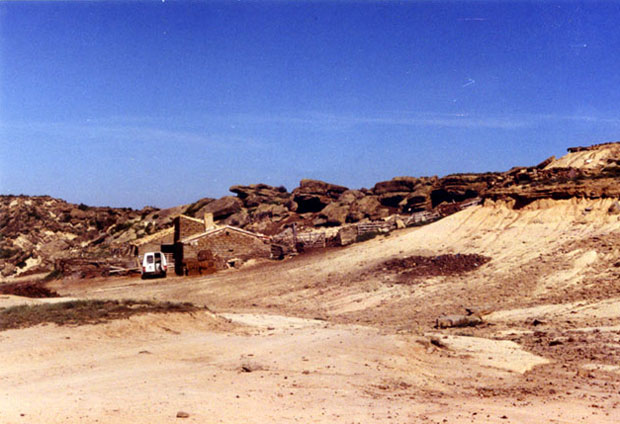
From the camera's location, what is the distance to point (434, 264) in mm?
21406

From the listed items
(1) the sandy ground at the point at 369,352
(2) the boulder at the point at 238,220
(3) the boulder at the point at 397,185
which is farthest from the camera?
(3) the boulder at the point at 397,185

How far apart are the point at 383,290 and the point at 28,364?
12.4 metres

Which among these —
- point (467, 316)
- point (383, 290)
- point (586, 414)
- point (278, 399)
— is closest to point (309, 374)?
point (278, 399)

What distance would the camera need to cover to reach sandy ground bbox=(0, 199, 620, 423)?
717 cm

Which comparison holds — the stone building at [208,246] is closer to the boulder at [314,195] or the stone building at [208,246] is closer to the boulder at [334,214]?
the boulder at [334,214]

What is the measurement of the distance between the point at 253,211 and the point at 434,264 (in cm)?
3263

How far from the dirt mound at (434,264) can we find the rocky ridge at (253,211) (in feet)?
22.2

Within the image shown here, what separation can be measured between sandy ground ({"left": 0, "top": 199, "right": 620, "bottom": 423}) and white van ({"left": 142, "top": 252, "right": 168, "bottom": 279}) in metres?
7.47

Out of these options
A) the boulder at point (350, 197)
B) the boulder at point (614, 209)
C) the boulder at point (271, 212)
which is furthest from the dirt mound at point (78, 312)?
the boulder at point (271, 212)

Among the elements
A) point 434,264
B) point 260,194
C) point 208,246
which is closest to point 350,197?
point 260,194

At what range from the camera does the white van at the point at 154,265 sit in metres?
28.7

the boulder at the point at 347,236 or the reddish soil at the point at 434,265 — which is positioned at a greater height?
the boulder at the point at 347,236

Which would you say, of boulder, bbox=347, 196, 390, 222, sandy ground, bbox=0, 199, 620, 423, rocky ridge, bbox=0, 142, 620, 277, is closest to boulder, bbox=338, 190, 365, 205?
rocky ridge, bbox=0, 142, 620, 277

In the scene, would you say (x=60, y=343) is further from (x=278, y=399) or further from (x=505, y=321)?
(x=505, y=321)
